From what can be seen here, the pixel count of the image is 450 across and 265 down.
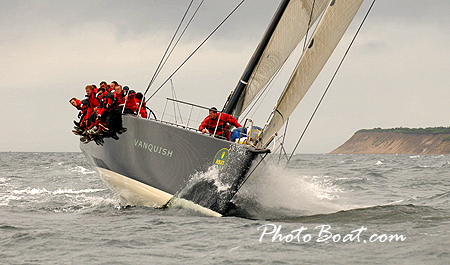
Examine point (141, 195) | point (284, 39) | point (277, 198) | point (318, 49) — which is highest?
point (284, 39)

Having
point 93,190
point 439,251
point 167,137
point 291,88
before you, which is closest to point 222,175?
point 167,137

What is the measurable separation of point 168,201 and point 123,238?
2443 mm

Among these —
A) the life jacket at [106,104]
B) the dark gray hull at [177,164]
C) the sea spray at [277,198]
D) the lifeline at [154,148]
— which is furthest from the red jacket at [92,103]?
the sea spray at [277,198]

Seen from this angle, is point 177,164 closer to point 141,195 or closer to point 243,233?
point 141,195

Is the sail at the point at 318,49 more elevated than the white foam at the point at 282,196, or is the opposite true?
the sail at the point at 318,49

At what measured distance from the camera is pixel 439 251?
14.9 ft

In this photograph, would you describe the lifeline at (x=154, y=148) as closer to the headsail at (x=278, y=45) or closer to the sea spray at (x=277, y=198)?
the sea spray at (x=277, y=198)

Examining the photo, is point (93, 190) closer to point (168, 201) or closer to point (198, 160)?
point (168, 201)

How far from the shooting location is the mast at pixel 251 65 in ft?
29.2

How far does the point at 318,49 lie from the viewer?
6961 mm

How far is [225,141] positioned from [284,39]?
3.12 meters

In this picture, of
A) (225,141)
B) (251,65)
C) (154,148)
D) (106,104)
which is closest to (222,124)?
(225,141)

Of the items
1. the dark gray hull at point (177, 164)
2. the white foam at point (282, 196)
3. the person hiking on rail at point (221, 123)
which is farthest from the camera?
the white foam at point (282, 196)

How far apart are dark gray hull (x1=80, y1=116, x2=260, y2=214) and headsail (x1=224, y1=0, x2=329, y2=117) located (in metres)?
2.19
